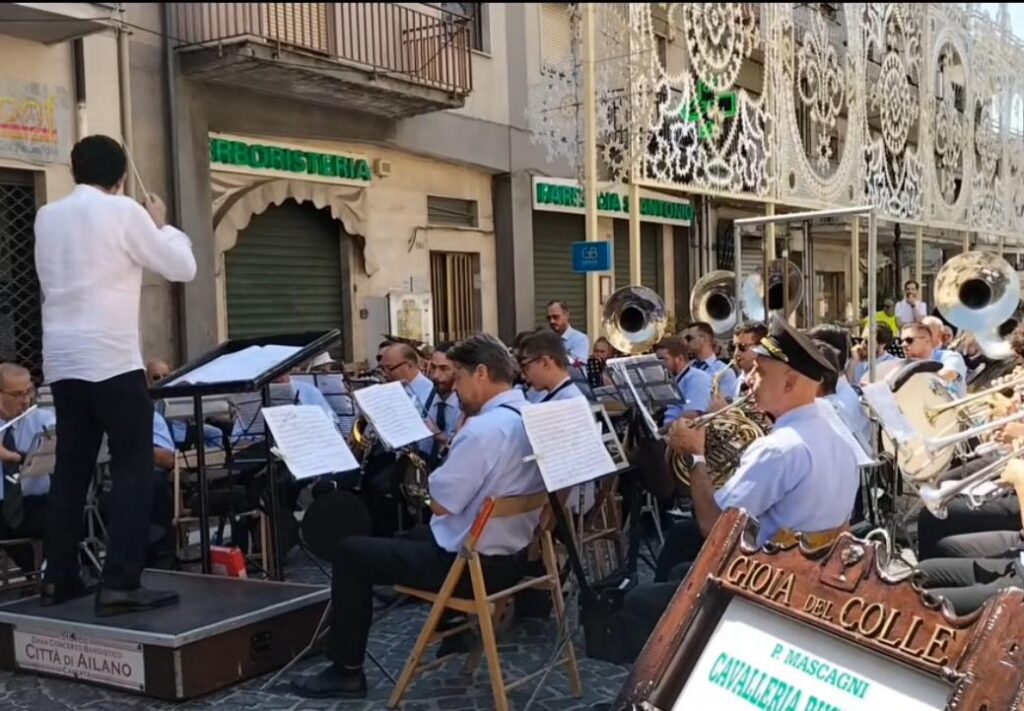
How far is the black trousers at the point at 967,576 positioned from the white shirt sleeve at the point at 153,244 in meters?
2.76

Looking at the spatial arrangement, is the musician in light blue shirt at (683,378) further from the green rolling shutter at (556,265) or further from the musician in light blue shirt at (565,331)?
the green rolling shutter at (556,265)

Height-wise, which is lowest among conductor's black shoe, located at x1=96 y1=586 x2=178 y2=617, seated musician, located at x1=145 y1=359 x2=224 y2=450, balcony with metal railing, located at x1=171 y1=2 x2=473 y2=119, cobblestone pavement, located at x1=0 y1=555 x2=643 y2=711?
cobblestone pavement, located at x1=0 y1=555 x2=643 y2=711

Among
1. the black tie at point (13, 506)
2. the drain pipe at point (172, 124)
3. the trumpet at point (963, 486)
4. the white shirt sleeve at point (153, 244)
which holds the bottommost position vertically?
the black tie at point (13, 506)

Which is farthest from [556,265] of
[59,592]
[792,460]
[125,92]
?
[792,460]

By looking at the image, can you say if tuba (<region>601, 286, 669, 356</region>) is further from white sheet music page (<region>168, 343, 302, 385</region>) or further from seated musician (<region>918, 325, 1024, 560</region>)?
white sheet music page (<region>168, 343, 302, 385</region>)

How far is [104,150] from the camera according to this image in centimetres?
376

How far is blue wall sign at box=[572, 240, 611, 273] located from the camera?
1041 centimetres

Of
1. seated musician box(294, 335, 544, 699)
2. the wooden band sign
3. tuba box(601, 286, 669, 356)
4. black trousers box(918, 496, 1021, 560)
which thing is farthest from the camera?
tuba box(601, 286, 669, 356)

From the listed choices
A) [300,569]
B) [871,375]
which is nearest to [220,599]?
[300,569]

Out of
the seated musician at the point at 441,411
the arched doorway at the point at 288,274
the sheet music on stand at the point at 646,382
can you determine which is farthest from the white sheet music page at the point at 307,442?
the arched doorway at the point at 288,274

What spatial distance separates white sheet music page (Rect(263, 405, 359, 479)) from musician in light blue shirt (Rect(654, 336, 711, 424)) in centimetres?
251

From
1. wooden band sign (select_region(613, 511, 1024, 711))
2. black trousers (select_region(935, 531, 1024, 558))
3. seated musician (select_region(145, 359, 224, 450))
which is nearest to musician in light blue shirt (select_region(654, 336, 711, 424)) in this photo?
black trousers (select_region(935, 531, 1024, 558))

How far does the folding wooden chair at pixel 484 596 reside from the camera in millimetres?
3676

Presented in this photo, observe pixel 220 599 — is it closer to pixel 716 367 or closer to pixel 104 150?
pixel 104 150
